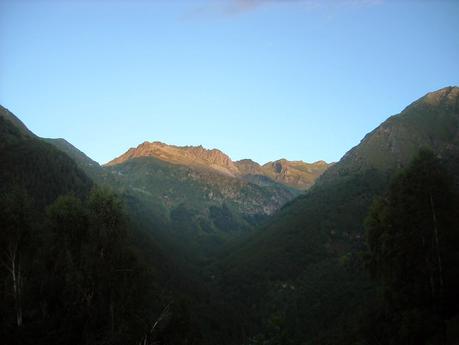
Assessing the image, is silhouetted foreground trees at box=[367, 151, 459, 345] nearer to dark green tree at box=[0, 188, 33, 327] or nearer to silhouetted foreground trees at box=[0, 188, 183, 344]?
silhouetted foreground trees at box=[0, 188, 183, 344]

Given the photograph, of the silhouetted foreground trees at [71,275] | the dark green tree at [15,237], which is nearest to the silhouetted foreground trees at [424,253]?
the silhouetted foreground trees at [71,275]

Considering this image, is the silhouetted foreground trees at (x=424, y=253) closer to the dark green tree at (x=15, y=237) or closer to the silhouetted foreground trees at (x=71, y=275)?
the silhouetted foreground trees at (x=71, y=275)

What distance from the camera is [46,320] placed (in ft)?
144

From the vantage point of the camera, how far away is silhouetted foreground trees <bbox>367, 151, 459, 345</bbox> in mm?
42812

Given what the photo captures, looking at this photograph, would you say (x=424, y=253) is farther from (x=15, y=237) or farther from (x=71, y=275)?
(x=15, y=237)

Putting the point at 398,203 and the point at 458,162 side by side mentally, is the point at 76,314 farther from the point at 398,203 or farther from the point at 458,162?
the point at 458,162

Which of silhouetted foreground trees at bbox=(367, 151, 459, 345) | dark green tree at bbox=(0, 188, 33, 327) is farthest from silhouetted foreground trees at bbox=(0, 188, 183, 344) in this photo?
silhouetted foreground trees at bbox=(367, 151, 459, 345)

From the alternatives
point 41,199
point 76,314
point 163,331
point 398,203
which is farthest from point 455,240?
point 41,199

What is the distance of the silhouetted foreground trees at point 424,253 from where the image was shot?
4281 centimetres

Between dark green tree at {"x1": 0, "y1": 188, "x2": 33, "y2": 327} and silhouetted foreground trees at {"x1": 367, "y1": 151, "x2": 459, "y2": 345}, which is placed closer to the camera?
silhouetted foreground trees at {"x1": 367, "y1": 151, "x2": 459, "y2": 345}

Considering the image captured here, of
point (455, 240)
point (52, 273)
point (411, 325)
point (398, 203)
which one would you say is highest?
point (398, 203)

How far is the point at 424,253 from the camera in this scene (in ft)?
147

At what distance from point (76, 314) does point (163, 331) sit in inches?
495

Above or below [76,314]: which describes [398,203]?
above
